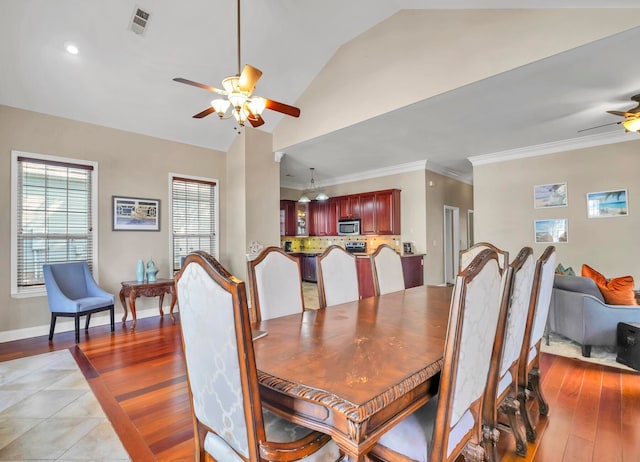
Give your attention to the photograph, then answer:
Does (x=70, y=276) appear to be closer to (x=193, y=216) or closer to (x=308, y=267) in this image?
A: (x=193, y=216)

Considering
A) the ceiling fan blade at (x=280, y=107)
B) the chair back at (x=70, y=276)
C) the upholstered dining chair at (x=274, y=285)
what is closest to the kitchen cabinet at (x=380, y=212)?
the ceiling fan blade at (x=280, y=107)

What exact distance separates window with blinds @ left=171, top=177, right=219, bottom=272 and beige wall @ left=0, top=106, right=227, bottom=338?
126 mm

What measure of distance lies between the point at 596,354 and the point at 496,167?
12.3 ft

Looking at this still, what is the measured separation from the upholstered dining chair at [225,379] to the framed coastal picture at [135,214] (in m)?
4.23

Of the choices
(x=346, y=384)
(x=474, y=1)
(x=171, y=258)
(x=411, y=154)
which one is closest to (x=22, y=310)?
(x=171, y=258)

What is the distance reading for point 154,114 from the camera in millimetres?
4539

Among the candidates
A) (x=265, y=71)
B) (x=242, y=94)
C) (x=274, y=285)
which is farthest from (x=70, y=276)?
(x=265, y=71)

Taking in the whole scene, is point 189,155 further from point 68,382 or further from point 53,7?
point 68,382

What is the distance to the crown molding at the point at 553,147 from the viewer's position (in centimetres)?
470

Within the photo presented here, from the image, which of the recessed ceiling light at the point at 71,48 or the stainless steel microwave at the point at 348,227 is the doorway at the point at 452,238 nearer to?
the stainless steel microwave at the point at 348,227

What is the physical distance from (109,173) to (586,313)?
6068mm

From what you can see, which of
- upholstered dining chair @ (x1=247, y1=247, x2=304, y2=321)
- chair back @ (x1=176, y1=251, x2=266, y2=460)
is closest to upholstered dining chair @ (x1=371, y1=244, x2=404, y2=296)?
upholstered dining chair @ (x1=247, y1=247, x2=304, y2=321)

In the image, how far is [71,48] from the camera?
346cm

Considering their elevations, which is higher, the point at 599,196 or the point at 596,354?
the point at 599,196
